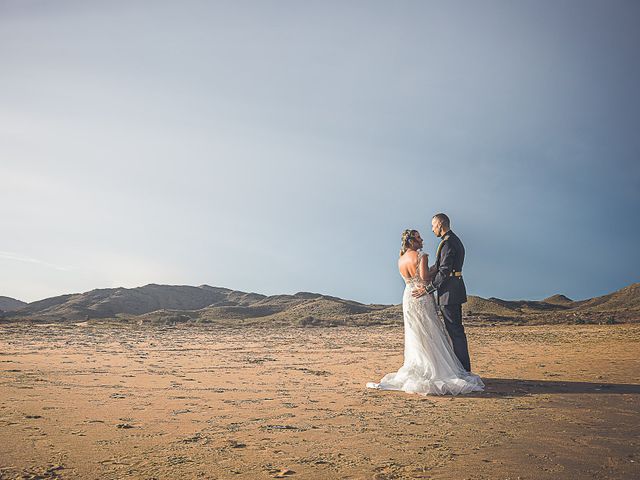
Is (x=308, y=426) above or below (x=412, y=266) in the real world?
below

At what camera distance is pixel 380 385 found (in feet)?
24.7

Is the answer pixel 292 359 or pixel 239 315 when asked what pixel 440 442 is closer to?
pixel 292 359

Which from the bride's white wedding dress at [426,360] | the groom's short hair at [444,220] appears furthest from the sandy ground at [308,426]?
the groom's short hair at [444,220]

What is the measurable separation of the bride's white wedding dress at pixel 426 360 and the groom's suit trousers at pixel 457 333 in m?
0.12

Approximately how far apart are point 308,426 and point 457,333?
13.4ft

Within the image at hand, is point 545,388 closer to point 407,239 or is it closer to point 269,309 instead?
point 407,239

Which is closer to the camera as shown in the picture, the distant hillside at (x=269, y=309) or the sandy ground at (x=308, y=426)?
the sandy ground at (x=308, y=426)

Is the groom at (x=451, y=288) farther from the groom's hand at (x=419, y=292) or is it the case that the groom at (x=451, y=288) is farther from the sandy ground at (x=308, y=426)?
the sandy ground at (x=308, y=426)

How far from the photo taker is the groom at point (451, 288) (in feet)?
26.3

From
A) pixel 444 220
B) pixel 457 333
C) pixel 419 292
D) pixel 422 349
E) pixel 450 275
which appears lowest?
pixel 422 349

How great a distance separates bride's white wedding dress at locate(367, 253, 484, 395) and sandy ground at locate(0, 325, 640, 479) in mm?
407

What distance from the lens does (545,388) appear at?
24.0ft

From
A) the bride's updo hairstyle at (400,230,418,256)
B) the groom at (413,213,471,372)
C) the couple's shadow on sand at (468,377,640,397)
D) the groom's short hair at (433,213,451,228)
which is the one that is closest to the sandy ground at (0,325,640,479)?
the couple's shadow on sand at (468,377,640,397)

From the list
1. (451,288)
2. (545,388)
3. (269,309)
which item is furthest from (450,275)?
(269,309)
